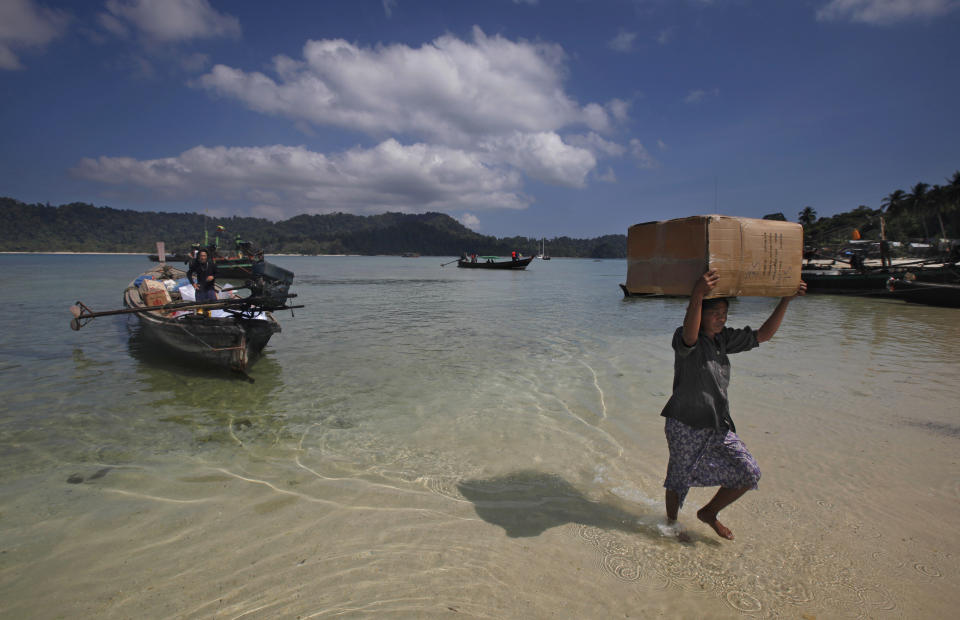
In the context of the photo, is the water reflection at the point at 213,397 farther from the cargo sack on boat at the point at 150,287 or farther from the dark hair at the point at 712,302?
the dark hair at the point at 712,302

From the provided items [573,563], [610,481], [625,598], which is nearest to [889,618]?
[625,598]

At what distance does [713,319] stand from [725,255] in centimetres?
44

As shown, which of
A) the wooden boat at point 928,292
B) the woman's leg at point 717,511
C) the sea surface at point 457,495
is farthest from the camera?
the wooden boat at point 928,292

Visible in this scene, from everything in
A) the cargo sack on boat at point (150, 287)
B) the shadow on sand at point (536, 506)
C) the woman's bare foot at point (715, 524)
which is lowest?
the shadow on sand at point (536, 506)

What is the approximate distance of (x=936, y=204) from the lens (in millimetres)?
54375

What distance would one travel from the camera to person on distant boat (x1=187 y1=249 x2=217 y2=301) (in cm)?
995

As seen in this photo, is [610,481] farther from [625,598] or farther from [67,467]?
[67,467]

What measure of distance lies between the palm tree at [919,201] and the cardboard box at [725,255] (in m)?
78.4

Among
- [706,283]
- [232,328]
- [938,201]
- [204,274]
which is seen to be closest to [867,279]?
[706,283]

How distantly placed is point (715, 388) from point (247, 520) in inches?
155

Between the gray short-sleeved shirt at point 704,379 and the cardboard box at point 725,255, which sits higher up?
the cardboard box at point 725,255

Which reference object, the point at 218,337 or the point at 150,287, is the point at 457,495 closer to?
the point at 218,337

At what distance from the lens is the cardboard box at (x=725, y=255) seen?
2842 millimetres

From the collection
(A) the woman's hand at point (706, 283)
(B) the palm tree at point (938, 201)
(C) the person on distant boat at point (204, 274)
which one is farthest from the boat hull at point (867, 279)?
(B) the palm tree at point (938, 201)
